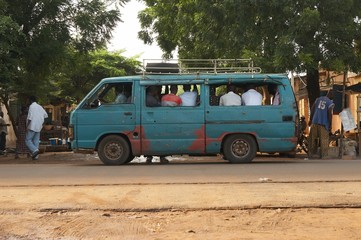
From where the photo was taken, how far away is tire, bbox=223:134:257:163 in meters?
11.4

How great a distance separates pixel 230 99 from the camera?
1130 centimetres

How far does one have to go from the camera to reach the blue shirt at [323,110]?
13.5m

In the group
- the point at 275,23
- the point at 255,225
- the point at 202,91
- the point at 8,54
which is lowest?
the point at 255,225

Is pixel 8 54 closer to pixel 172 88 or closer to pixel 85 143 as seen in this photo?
pixel 85 143

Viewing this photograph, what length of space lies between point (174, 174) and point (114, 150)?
7.99 feet

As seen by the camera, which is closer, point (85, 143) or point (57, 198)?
point (57, 198)

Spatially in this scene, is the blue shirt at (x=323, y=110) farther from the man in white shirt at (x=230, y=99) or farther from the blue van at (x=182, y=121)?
the man in white shirt at (x=230, y=99)

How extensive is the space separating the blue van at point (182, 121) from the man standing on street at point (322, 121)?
2.61 metres

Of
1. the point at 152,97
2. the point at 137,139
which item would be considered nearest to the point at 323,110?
the point at 152,97

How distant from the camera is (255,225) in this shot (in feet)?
18.4

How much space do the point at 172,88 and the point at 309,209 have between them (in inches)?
230

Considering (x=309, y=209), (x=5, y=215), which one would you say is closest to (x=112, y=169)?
(x=5, y=215)

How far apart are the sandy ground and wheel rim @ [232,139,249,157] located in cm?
368

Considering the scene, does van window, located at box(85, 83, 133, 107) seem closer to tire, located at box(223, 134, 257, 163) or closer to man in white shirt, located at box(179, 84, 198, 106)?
man in white shirt, located at box(179, 84, 198, 106)
